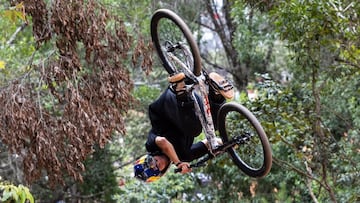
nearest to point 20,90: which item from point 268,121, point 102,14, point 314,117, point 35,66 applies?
point 35,66

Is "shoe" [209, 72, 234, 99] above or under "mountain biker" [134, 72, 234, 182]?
above

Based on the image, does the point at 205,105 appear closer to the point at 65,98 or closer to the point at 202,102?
the point at 202,102

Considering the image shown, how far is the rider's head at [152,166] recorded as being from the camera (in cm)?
235

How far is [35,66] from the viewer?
3783mm

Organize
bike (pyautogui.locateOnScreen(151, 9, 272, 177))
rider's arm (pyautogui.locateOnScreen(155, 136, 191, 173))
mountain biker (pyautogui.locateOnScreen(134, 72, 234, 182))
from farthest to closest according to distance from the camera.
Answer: rider's arm (pyautogui.locateOnScreen(155, 136, 191, 173)) < mountain biker (pyautogui.locateOnScreen(134, 72, 234, 182)) < bike (pyautogui.locateOnScreen(151, 9, 272, 177))

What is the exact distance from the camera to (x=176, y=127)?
235 cm

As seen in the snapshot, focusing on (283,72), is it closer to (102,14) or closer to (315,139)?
(315,139)

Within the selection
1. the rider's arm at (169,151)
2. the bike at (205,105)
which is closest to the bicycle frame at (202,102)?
the bike at (205,105)

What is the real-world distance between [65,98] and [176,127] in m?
1.65

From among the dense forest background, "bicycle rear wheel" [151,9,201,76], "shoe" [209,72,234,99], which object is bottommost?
the dense forest background

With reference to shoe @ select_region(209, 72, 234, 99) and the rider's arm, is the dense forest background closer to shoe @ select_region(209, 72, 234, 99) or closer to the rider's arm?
the rider's arm

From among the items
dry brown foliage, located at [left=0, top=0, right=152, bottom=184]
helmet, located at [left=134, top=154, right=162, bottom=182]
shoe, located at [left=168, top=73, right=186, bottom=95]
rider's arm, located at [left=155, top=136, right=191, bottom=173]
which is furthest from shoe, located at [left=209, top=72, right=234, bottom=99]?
dry brown foliage, located at [left=0, top=0, right=152, bottom=184]

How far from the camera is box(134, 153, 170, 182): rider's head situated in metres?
2.35

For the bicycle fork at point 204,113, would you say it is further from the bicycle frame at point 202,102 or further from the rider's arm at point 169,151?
the rider's arm at point 169,151
